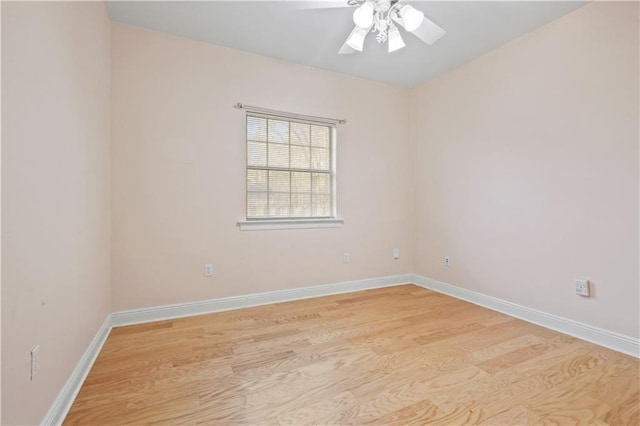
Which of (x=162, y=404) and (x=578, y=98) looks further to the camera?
(x=578, y=98)

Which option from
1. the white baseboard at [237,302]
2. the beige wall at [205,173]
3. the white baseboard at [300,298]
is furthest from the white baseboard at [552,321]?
the beige wall at [205,173]

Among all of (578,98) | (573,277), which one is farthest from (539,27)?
(573,277)

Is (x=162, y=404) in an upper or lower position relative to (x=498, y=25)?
lower

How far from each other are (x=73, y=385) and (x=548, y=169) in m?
3.77

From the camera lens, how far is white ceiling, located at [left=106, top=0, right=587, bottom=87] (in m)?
2.29

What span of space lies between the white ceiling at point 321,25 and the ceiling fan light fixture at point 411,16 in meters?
0.48

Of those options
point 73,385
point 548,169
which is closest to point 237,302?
point 73,385

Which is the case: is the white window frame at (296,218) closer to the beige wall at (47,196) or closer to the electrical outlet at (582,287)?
the beige wall at (47,196)

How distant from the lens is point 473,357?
198 centimetres

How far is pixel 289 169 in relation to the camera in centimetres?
326

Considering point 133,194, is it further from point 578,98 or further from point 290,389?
point 578,98

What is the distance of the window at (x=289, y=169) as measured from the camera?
121 inches

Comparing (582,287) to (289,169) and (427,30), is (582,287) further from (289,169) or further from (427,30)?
(289,169)

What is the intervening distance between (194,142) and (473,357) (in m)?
2.98
